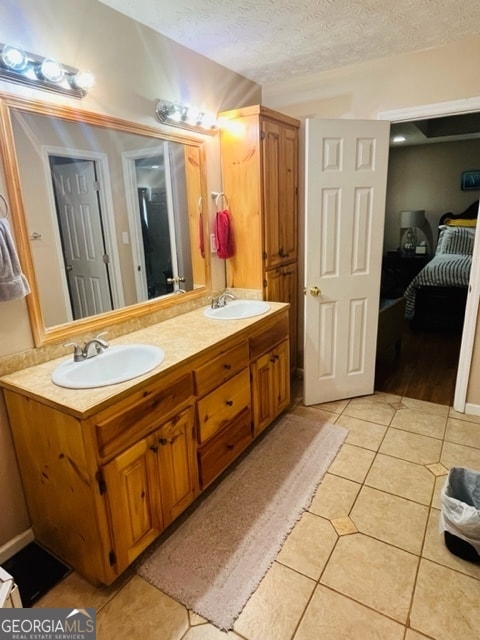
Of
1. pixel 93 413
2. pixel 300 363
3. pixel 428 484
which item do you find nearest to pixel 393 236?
pixel 300 363

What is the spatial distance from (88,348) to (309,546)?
1363 mm

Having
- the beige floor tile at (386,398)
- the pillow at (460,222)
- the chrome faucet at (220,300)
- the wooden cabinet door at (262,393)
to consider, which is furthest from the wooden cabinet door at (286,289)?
the pillow at (460,222)

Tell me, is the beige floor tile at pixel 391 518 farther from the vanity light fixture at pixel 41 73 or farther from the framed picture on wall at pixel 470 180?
the framed picture on wall at pixel 470 180

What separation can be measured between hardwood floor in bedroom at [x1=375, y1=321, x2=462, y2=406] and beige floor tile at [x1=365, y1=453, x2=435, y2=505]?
3.07 feet

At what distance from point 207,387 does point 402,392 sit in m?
1.98

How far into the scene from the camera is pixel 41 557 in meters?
1.70

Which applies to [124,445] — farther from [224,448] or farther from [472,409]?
[472,409]

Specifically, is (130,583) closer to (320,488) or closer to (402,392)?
(320,488)

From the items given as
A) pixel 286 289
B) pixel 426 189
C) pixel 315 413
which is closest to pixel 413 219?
pixel 426 189

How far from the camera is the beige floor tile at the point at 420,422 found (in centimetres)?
259

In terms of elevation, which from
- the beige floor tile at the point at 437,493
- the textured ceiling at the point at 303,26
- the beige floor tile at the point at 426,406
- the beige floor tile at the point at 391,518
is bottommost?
the beige floor tile at the point at 391,518

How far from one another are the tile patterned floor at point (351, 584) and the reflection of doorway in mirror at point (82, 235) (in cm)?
125

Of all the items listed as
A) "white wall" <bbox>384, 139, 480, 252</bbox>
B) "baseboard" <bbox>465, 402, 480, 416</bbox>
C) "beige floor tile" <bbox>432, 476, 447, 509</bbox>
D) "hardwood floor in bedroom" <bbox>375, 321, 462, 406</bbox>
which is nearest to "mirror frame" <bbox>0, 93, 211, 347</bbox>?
"beige floor tile" <bbox>432, 476, 447, 509</bbox>

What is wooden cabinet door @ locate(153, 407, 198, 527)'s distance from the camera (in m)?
1.65
